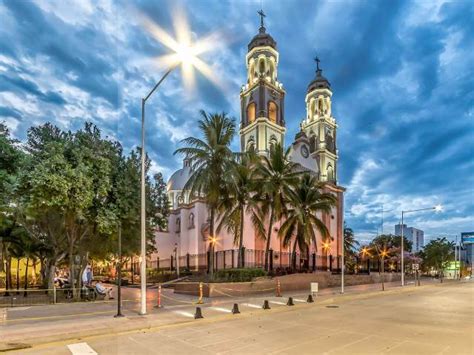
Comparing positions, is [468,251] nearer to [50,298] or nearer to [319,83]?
[319,83]

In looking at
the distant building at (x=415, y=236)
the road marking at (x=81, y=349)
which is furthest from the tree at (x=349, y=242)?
the distant building at (x=415, y=236)

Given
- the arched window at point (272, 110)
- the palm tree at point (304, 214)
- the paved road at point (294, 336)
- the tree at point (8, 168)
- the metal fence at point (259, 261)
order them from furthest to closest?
the arched window at point (272, 110) → the metal fence at point (259, 261) → the palm tree at point (304, 214) → the tree at point (8, 168) → the paved road at point (294, 336)

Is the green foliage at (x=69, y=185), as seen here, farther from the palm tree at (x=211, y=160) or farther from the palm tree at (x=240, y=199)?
the palm tree at (x=240, y=199)

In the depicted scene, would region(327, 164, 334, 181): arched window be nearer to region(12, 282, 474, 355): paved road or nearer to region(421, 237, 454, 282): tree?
region(421, 237, 454, 282): tree

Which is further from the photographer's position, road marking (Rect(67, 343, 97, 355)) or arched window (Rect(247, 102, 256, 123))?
arched window (Rect(247, 102, 256, 123))

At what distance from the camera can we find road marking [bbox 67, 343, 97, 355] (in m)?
8.03

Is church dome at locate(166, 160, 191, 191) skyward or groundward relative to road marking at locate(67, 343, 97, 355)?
skyward

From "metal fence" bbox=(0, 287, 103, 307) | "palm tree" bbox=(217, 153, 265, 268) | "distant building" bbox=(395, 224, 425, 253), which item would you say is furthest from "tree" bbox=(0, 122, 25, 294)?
"distant building" bbox=(395, 224, 425, 253)

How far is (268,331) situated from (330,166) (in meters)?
47.3

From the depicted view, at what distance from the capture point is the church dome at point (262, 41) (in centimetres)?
4800

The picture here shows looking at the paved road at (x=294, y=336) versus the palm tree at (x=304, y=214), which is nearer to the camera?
the paved road at (x=294, y=336)

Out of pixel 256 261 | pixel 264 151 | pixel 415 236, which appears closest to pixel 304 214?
pixel 256 261

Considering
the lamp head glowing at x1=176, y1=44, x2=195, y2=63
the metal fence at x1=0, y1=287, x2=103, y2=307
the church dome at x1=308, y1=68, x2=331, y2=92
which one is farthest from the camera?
the church dome at x1=308, y1=68, x2=331, y2=92

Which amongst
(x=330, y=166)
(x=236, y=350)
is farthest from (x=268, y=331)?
(x=330, y=166)
